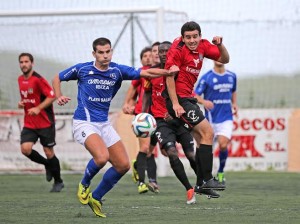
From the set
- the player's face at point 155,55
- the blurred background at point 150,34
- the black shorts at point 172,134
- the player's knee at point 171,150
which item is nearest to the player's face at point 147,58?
the player's face at point 155,55

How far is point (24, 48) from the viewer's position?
20781 mm

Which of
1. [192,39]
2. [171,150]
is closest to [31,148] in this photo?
[171,150]

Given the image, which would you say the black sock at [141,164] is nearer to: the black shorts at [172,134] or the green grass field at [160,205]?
the green grass field at [160,205]

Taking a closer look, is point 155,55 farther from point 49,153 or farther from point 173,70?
point 173,70

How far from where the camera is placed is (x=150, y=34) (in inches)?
805

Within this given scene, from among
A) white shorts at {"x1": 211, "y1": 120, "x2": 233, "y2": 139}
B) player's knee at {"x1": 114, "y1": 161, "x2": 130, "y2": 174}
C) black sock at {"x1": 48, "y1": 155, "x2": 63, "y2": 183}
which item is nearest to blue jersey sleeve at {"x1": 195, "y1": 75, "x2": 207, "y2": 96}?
white shorts at {"x1": 211, "y1": 120, "x2": 233, "y2": 139}

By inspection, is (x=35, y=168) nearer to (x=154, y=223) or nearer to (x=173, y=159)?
(x=173, y=159)

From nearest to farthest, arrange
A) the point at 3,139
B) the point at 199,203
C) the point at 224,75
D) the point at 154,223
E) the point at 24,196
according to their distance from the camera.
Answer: the point at 154,223
the point at 199,203
the point at 24,196
the point at 224,75
the point at 3,139

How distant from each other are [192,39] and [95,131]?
1.58 metres

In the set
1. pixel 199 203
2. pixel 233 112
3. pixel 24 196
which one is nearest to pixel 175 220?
pixel 199 203

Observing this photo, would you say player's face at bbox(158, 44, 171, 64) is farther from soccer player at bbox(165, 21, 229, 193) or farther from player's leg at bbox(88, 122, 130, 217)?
player's leg at bbox(88, 122, 130, 217)

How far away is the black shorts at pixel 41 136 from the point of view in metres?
16.2

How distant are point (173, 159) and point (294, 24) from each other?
30.3 ft

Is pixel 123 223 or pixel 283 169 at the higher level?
pixel 123 223
